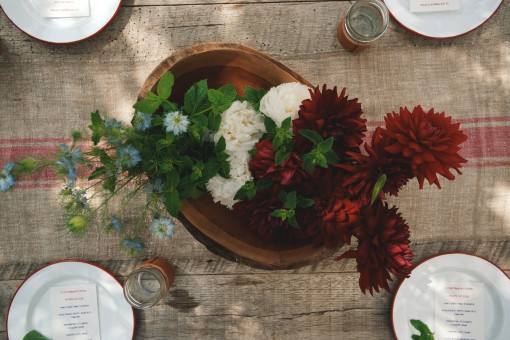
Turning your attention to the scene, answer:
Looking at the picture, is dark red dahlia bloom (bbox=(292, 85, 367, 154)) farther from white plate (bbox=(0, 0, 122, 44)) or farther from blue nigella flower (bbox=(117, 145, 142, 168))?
white plate (bbox=(0, 0, 122, 44))

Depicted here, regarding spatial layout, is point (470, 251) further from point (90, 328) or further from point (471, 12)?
point (90, 328)

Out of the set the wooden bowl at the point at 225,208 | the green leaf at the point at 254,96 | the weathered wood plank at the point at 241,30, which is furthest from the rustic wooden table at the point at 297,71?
the green leaf at the point at 254,96

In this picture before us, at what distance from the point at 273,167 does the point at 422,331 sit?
0.52m

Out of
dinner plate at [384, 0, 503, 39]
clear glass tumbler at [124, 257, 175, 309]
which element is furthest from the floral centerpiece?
dinner plate at [384, 0, 503, 39]

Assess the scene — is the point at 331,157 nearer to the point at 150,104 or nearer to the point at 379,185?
the point at 379,185

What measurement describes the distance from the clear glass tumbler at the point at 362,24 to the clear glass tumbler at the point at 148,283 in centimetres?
58

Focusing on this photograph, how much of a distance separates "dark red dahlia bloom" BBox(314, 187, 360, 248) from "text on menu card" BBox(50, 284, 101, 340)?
52cm

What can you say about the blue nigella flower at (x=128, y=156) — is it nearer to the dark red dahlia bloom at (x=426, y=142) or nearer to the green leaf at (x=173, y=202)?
the green leaf at (x=173, y=202)

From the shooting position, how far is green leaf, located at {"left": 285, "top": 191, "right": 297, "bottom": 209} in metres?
0.54

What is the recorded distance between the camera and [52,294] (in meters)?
0.82

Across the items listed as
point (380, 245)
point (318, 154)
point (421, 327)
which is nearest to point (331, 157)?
point (318, 154)

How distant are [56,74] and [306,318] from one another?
28.7 inches

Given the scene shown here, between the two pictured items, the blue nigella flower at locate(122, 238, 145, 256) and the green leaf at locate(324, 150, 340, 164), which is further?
the blue nigella flower at locate(122, 238, 145, 256)

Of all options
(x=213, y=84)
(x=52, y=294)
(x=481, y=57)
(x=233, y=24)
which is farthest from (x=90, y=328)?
(x=481, y=57)
